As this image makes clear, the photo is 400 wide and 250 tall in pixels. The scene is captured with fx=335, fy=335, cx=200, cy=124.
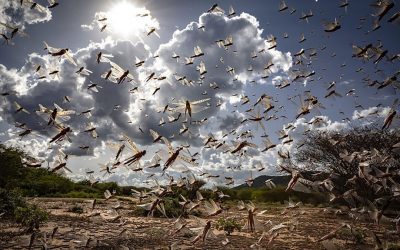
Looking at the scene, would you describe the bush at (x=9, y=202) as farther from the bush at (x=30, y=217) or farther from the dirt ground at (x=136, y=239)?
the bush at (x=30, y=217)

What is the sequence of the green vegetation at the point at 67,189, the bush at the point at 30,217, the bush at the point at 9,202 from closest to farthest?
the bush at the point at 30,217 → the bush at the point at 9,202 → the green vegetation at the point at 67,189

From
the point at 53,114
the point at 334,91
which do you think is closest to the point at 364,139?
the point at 334,91

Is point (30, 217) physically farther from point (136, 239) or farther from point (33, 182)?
point (33, 182)

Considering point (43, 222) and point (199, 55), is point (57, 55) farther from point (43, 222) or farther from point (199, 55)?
point (43, 222)

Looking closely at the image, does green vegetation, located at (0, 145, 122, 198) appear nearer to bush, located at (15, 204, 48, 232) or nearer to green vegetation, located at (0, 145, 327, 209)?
green vegetation, located at (0, 145, 327, 209)

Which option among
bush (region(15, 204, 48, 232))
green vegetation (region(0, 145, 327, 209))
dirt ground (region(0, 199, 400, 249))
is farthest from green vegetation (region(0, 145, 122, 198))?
dirt ground (region(0, 199, 400, 249))

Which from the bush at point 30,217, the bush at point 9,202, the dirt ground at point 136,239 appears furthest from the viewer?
the bush at point 9,202

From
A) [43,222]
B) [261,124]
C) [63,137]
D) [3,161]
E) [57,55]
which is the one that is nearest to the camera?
[63,137]

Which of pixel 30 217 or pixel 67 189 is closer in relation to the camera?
pixel 30 217

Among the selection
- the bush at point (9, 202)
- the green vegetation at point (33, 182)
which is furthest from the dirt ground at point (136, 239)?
the green vegetation at point (33, 182)

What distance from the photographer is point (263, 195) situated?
4056 cm

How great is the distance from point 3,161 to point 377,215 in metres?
24.7

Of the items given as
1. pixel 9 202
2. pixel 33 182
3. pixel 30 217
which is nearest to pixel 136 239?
pixel 30 217

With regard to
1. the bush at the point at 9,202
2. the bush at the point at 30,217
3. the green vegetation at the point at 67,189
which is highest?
the green vegetation at the point at 67,189
